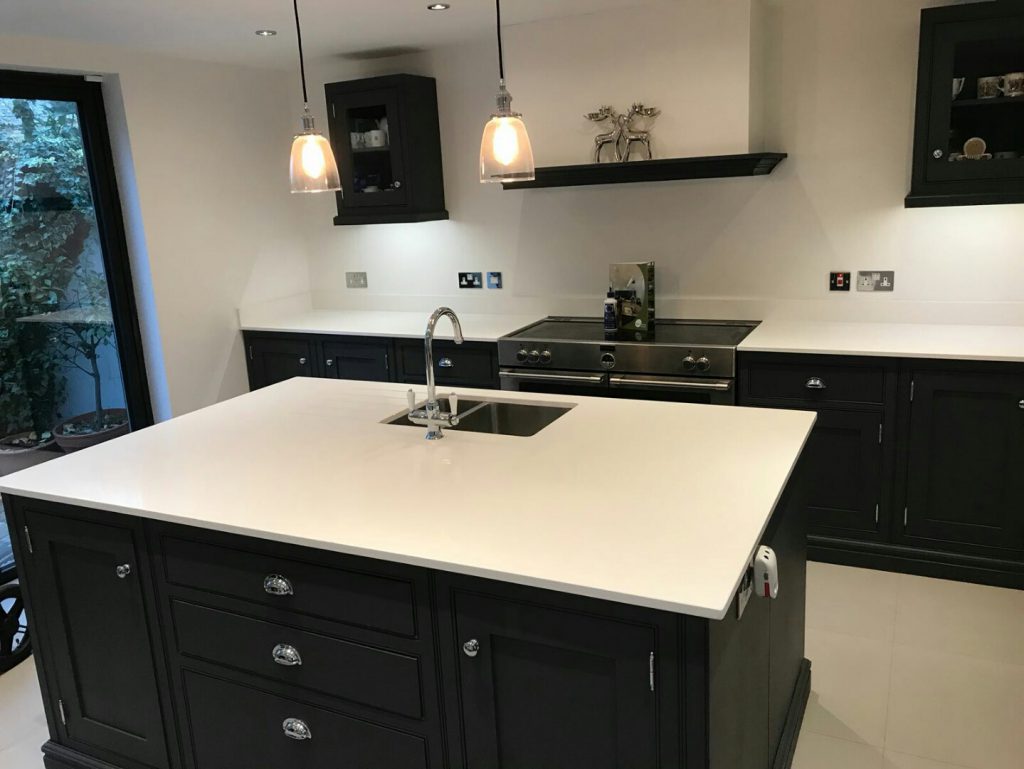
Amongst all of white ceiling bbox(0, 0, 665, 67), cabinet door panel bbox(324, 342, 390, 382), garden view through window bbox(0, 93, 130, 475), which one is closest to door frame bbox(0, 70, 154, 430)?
garden view through window bbox(0, 93, 130, 475)

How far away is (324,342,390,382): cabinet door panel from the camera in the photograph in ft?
14.2

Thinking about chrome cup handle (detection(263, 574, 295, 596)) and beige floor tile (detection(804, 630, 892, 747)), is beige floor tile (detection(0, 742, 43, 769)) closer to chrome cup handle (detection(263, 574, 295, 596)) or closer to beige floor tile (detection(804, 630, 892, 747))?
chrome cup handle (detection(263, 574, 295, 596))

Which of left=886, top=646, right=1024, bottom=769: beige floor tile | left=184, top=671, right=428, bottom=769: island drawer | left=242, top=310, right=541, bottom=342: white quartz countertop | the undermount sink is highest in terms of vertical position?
left=242, top=310, right=541, bottom=342: white quartz countertop

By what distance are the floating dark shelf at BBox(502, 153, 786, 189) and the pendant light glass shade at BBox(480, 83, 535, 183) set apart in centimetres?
165

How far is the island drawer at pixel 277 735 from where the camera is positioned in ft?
6.19

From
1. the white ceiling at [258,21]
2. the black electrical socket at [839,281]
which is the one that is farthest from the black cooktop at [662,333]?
the white ceiling at [258,21]

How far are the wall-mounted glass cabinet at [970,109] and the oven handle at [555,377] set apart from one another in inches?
59.1

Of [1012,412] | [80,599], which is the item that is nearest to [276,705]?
Result: [80,599]

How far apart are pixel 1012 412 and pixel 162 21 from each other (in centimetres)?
368

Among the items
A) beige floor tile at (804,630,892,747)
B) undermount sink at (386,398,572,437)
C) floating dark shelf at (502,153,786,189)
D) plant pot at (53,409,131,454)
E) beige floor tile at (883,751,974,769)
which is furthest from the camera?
plant pot at (53,409,131,454)

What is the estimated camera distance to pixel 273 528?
1.83 metres

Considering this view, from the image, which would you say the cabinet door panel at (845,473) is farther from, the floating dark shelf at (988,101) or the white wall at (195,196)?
the white wall at (195,196)

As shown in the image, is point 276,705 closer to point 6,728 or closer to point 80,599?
point 80,599

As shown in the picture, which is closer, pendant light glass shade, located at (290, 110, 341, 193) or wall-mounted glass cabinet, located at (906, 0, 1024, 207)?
pendant light glass shade, located at (290, 110, 341, 193)
